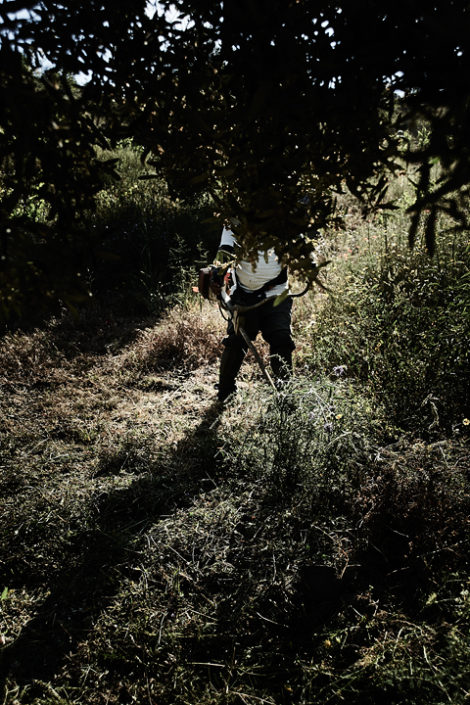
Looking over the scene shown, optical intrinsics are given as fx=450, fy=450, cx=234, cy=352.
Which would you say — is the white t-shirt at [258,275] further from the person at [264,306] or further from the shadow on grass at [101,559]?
the shadow on grass at [101,559]

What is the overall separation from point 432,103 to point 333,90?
29 centimetres

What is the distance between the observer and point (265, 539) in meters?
2.64

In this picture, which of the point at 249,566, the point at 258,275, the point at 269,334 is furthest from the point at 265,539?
the point at 258,275

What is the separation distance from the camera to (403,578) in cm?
249

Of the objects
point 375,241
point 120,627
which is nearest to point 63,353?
point 120,627

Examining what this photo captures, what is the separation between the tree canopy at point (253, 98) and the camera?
3.93 ft

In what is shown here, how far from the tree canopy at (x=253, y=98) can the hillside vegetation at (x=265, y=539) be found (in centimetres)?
37

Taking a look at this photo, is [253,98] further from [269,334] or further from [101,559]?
[269,334]

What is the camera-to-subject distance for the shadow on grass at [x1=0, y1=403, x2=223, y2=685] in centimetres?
232

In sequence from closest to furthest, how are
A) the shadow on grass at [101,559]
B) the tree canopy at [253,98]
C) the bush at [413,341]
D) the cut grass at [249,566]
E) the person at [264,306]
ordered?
the tree canopy at [253,98] < the cut grass at [249,566] < the shadow on grass at [101,559] < the bush at [413,341] < the person at [264,306]

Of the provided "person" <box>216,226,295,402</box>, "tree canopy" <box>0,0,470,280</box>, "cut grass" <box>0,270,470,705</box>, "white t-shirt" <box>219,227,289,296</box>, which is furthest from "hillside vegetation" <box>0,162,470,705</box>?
"white t-shirt" <box>219,227,289,296</box>

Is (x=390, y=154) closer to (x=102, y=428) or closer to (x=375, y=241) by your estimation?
(x=102, y=428)

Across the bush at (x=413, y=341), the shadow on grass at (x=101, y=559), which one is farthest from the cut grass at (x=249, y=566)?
the bush at (x=413, y=341)

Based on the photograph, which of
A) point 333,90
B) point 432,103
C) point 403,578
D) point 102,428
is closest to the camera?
point 432,103
